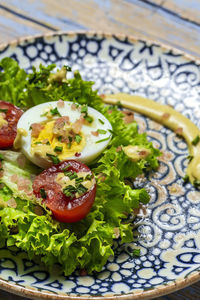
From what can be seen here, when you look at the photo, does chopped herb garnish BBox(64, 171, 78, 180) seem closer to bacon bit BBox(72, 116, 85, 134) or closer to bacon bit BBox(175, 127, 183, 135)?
bacon bit BBox(72, 116, 85, 134)

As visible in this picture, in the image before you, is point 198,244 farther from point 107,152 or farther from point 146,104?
point 146,104

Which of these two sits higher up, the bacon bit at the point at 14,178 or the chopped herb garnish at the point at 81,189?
the bacon bit at the point at 14,178

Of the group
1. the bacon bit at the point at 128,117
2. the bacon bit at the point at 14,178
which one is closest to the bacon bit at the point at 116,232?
the bacon bit at the point at 14,178

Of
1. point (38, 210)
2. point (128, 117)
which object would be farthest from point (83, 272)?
point (128, 117)

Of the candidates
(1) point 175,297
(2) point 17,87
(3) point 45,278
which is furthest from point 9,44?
(1) point 175,297

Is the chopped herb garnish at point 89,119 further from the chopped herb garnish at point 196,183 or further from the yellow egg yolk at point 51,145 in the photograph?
the chopped herb garnish at point 196,183

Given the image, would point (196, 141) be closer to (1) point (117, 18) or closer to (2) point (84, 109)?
(2) point (84, 109)

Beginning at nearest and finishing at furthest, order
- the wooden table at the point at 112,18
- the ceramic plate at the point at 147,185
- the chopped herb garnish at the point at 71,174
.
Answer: the ceramic plate at the point at 147,185
the chopped herb garnish at the point at 71,174
the wooden table at the point at 112,18
